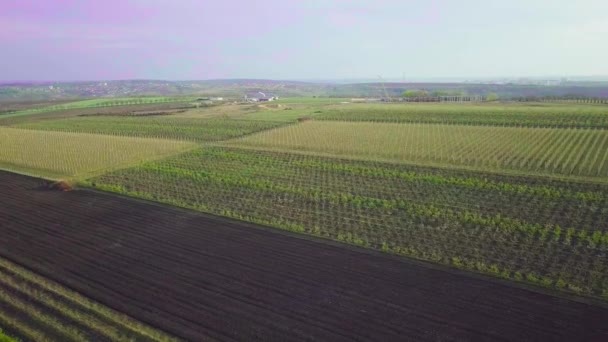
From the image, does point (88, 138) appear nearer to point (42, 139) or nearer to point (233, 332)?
point (42, 139)

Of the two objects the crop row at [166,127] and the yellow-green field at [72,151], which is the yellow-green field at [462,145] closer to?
the crop row at [166,127]

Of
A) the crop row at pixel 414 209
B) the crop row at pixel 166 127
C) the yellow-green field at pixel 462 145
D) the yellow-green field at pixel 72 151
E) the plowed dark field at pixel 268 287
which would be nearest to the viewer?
the plowed dark field at pixel 268 287

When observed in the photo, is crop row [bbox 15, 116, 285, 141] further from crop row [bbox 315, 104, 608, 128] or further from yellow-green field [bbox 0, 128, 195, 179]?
crop row [bbox 315, 104, 608, 128]

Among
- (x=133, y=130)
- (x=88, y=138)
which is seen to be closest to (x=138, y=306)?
(x=88, y=138)

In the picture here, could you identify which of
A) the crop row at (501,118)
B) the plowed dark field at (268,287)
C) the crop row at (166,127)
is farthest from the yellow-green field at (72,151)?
the crop row at (501,118)

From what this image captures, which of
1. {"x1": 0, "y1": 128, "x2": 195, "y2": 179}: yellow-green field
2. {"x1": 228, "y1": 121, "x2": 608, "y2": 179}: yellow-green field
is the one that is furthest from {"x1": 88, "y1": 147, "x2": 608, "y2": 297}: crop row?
{"x1": 0, "y1": 128, "x2": 195, "y2": 179}: yellow-green field

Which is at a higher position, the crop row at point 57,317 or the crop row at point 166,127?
the crop row at point 166,127

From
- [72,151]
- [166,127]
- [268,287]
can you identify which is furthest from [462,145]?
[166,127]
